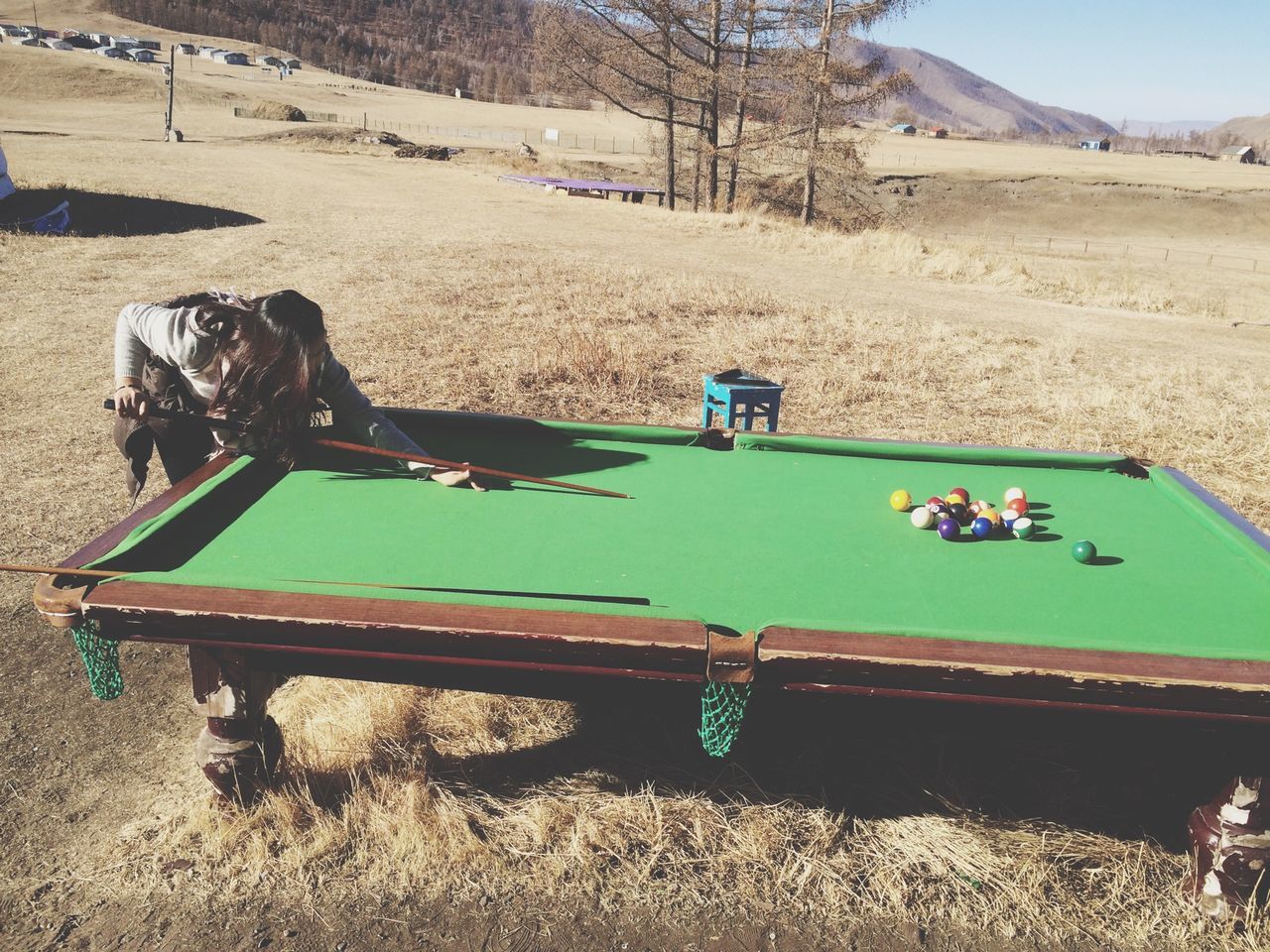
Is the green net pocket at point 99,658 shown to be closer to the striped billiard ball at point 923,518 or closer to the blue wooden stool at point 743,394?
the striped billiard ball at point 923,518

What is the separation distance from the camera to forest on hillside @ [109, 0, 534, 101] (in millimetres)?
116188

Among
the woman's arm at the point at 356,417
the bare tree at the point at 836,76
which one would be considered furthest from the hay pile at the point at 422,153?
the woman's arm at the point at 356,417

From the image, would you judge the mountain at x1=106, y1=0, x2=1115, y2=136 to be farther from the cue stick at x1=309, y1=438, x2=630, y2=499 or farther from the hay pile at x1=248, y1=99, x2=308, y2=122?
the cue stick at x1=309, y1=438, x2=630, y2=499

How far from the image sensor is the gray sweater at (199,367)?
368 centimetres

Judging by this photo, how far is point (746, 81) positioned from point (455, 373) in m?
19.0

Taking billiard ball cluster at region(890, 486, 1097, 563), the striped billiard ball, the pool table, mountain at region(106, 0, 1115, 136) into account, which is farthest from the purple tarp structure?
mountain at region(106, 0, 1115, 136)

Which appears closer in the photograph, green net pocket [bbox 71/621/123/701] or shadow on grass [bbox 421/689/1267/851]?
green net pocket [bbox 71/621/123/701]

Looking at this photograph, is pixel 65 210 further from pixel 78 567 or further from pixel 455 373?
pixel 78 567

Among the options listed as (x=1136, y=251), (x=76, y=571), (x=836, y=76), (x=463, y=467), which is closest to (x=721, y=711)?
(x=463, y=467)

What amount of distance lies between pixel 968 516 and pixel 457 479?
1962 mm

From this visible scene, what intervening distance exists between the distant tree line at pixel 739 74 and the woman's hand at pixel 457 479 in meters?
21.2

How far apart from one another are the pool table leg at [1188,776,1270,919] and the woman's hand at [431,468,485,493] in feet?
8.71

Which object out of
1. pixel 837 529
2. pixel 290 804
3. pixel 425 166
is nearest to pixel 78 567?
pixel 290 804

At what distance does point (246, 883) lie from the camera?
2.86 meters
